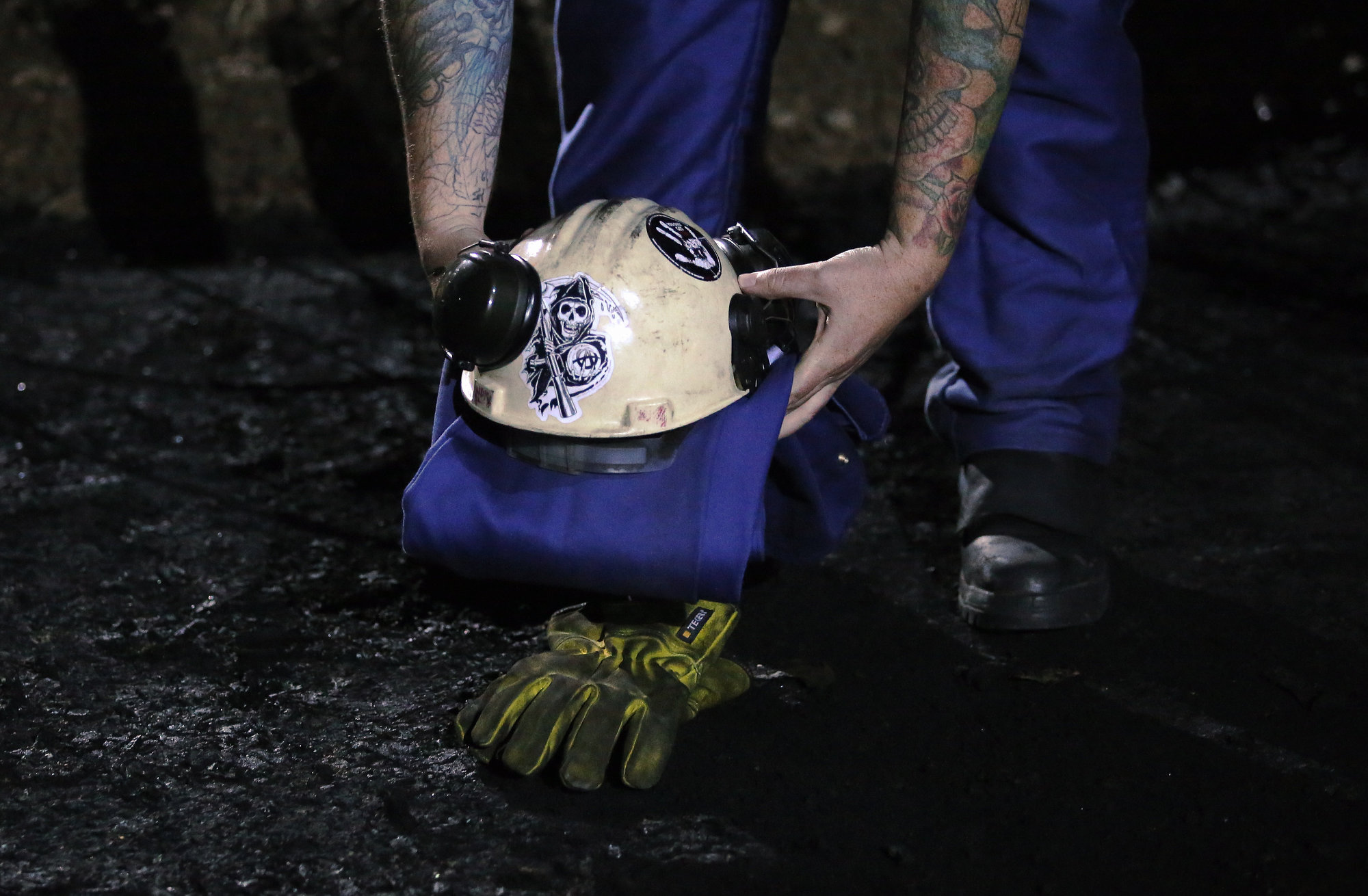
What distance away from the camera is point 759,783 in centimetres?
150

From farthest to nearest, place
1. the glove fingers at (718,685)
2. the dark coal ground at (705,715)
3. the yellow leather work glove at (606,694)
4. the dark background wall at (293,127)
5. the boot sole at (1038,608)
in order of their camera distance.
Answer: the dark background wall at (293,127) → the boot sole at (1038,608) → the glove fingers at (718,685) → the yellow leather work glove at (606,694) → the dark coal ground at (705,715)

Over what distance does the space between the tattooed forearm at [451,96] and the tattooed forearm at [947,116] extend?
53cm

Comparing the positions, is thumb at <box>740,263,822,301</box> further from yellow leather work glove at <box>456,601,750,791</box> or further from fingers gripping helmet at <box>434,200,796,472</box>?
yellow leather work glove at <box>456,601,750,791</box>

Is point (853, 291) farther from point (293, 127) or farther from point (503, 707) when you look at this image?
point (293, 127)

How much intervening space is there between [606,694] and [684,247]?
1.71 feet

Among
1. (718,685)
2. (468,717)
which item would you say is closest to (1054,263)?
(718,685)

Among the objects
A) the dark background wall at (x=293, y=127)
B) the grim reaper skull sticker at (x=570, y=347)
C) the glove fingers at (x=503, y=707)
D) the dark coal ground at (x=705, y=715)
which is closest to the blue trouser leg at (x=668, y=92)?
the grim reaper skull sticker at (x=570, y=347)

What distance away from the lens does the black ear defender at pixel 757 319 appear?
152 centimetres

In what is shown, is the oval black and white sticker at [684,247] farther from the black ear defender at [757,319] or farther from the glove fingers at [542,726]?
the glove fingers at [542,726]

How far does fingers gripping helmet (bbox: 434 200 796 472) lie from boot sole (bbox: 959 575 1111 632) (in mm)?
538

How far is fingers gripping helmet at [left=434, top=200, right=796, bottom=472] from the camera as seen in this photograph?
1.42 m

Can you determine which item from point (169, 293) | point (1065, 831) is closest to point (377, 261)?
point (169, 293)

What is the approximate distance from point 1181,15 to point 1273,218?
1436 millimetres

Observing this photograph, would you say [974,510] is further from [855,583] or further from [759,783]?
[759,783]
